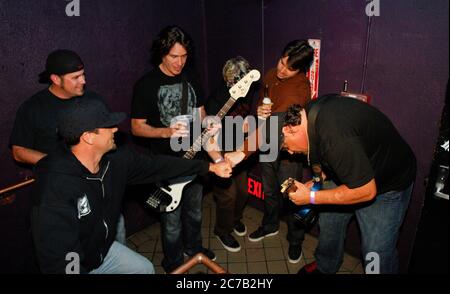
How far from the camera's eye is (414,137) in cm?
314

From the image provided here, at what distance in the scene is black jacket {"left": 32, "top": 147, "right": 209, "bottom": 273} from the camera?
2.15m

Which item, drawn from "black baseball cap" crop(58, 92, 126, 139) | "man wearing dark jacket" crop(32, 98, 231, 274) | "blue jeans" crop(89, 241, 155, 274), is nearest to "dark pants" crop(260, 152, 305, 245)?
"man wearing dark jacket" crop(32, 98, 231, 274)

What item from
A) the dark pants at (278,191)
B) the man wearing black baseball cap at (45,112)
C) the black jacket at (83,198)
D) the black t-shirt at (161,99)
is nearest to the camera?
the black jacket at (83,198)

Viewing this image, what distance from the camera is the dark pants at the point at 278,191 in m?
3.82

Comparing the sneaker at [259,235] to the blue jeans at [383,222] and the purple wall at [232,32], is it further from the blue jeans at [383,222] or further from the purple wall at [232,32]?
the purple wall at [232,32]

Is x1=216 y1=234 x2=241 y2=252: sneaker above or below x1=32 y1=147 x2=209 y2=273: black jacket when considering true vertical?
below

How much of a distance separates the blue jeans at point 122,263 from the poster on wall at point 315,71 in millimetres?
2505

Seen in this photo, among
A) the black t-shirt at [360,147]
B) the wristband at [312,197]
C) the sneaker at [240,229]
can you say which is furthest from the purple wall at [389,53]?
the sneaker at [240,229]

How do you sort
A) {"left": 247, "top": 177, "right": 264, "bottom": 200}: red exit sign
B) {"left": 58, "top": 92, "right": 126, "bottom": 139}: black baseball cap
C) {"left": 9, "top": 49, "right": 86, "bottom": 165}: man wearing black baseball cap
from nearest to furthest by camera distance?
{"left": 58, "top": 92, "right": 126, "bottom": 139}: black baseball cap → {"left": 9, "top": 49, "right": 86, "bottom": 165}: man wearing black baseball cap → {"left": 247, "top": 177, "right": 264, "bottom": 200}: red exit sign

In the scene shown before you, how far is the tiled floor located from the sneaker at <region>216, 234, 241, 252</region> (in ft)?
0.16

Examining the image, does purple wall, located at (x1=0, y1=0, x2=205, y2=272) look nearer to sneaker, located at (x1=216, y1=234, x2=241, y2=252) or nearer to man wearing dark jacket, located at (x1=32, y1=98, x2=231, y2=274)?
man wearing dark jacket, located at (x1=32, y1=98, x2=231, y2=274)

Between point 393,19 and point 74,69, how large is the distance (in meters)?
2.85
